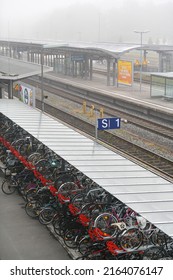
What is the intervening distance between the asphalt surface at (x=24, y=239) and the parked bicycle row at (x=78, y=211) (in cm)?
22

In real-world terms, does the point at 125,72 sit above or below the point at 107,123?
above

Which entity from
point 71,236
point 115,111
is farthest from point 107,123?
point 115,111

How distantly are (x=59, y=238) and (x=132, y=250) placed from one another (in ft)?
7.58

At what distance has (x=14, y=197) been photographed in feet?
41.8

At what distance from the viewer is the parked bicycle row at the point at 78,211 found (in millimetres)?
8375

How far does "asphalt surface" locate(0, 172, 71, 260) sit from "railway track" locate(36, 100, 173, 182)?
17.0 ft

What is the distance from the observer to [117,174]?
957 centimetres

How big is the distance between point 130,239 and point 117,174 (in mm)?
1618

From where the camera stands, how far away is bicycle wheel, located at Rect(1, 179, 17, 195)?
42.6ft

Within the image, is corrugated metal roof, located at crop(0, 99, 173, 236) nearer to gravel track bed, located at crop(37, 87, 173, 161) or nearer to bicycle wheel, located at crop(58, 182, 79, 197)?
bicycle wheel, located at crop(58, 182, 79, 197)

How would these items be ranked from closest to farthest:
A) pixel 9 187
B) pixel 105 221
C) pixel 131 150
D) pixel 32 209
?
pixel 105 221
pixel 32 209
pixel 9 187
pixel 131 150

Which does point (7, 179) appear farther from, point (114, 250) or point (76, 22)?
point (76, 22)

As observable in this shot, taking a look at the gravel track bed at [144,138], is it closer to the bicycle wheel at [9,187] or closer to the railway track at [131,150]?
the railway track at [131,150]

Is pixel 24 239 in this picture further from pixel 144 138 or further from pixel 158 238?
pixel 144 138
